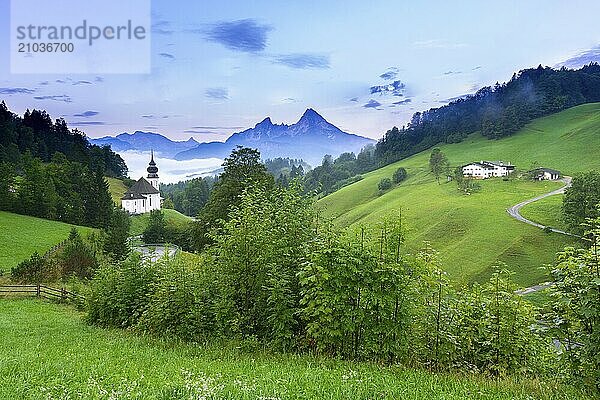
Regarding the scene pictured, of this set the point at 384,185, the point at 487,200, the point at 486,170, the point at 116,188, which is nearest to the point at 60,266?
the point at 487,200

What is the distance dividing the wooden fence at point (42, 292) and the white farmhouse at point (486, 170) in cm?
8895

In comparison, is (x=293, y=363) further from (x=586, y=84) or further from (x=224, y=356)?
(x=586, y=84)

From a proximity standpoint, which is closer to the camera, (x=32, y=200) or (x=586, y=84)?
(x=32, y=200)

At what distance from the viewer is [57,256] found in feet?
135

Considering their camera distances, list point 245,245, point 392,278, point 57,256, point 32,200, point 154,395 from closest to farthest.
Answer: point 154,395
point 392,278
point 245,245
point 57,256
point 32,200

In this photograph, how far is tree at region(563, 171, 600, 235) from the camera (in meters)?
58.6

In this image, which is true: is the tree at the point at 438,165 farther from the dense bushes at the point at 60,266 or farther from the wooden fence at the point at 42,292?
the wooden fence at the point at 42,292

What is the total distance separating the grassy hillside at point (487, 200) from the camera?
5938 cm

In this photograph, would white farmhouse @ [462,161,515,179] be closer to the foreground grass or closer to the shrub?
the shrub

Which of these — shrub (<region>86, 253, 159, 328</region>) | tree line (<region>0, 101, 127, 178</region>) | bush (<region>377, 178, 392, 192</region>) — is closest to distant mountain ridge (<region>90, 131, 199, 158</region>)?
tree line (<region>0, 101, 127, 178</region>)

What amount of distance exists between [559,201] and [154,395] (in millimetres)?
79992

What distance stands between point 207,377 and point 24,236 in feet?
193

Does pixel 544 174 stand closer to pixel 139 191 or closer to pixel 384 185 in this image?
pixel 384 185

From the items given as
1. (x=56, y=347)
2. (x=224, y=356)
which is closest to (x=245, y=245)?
(x=224, y=356)
